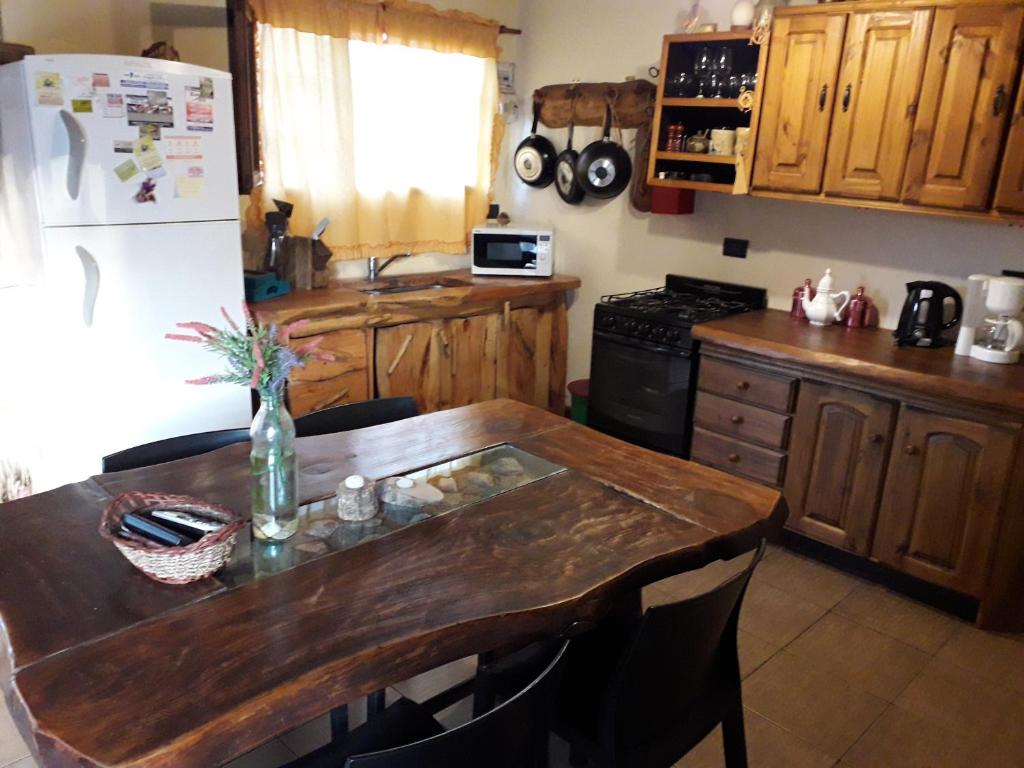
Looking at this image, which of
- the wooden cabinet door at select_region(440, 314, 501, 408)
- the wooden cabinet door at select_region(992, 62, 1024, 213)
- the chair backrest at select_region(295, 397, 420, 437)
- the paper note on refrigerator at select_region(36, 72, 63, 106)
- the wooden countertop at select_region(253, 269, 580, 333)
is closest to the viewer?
the chair backrest at select_region(295, 397, 420, 437)

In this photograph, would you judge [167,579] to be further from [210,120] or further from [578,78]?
[578,78]

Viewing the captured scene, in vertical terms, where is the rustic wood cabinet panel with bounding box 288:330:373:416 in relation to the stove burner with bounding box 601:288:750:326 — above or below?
below

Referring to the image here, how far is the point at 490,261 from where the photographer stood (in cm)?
448

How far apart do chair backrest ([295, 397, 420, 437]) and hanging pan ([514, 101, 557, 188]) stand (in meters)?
2.42

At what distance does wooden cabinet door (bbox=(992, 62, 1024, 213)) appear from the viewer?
270cm

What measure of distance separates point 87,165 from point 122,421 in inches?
35.8

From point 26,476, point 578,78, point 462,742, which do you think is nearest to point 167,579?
point 462,742

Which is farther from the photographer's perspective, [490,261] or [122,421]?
[490,261]

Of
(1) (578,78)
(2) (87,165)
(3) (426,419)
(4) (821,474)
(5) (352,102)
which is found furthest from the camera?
(1) (578,78)

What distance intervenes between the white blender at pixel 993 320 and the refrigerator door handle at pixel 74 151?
323cm

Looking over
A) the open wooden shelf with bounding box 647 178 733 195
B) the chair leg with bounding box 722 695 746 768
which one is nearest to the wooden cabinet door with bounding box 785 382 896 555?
the open wooden shelf with bounding box 647 178 733 195

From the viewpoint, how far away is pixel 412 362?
3.91m

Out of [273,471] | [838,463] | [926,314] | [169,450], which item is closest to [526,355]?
[838,463]

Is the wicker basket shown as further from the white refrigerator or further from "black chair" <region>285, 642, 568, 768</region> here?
the white refrigerator
